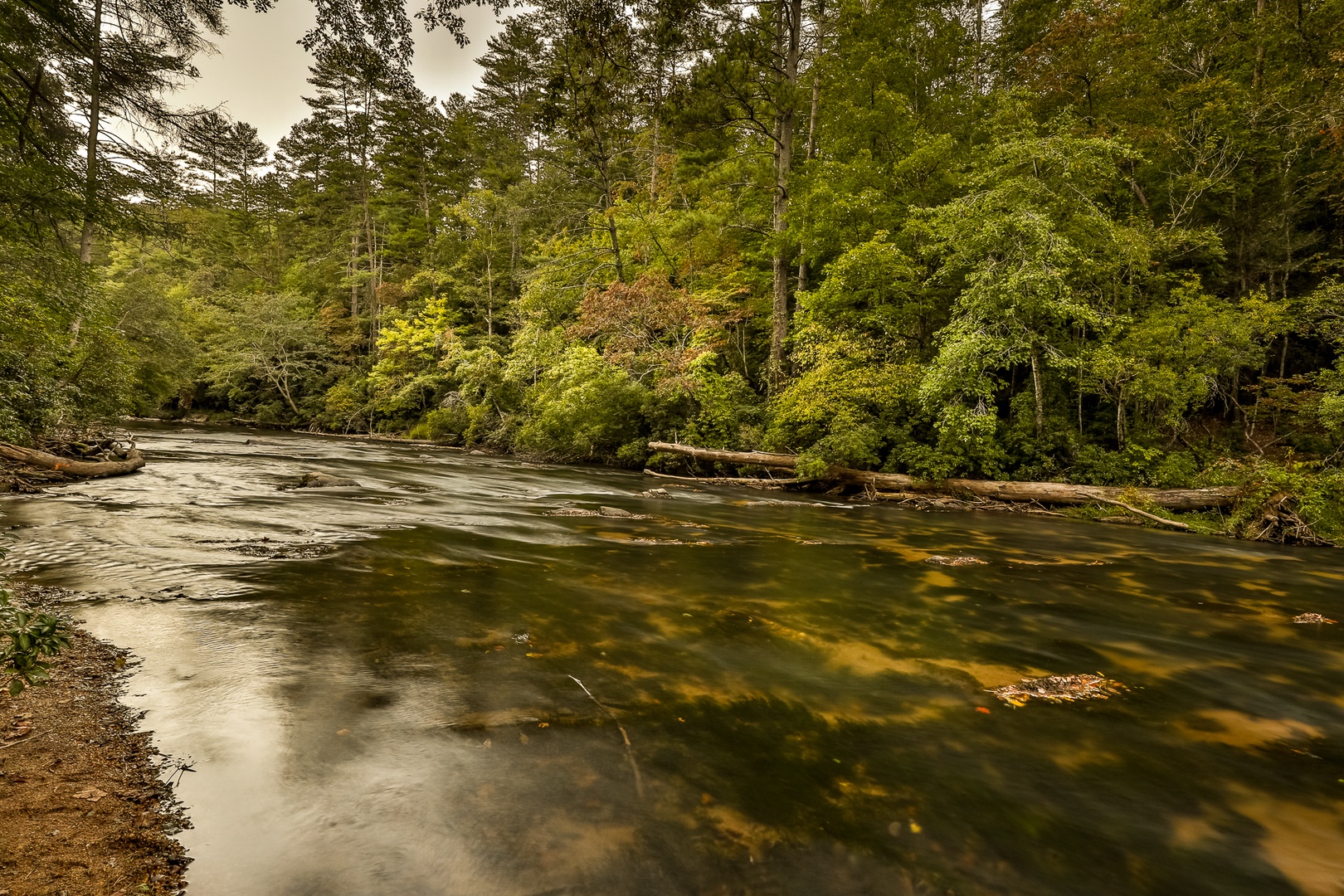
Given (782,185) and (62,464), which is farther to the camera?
(782,185)

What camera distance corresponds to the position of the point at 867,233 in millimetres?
16547

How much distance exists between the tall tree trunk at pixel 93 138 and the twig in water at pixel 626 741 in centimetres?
820

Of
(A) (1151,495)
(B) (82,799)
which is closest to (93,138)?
(B) (82,799)

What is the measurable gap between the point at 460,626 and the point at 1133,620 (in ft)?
21.2

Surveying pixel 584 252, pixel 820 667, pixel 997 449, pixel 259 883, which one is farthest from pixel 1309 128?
pixel 259 883

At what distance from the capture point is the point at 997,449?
46.6 ft

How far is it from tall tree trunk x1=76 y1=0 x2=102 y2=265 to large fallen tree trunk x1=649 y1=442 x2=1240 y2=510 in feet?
43.2

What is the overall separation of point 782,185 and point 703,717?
17.1 meters

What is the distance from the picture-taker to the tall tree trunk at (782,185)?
16781 mm

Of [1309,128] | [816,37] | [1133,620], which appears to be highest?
[816,37]

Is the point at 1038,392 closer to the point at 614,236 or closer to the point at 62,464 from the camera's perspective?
the point at 614,236

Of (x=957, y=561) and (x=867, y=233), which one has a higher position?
(x=867, y=233)

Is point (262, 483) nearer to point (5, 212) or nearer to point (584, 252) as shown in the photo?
point (5, 212)

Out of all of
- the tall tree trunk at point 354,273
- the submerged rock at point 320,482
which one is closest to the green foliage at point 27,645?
the submerged rock at point 320,482
